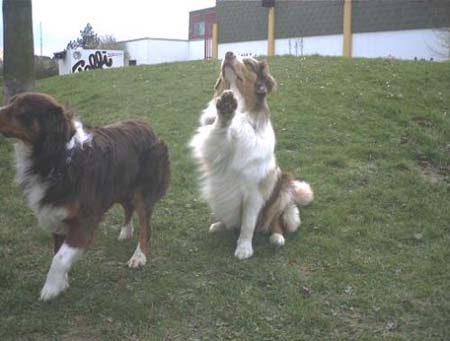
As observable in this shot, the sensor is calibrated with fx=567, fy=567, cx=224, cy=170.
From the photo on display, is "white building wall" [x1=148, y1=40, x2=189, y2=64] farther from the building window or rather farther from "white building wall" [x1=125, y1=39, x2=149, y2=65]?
the building window

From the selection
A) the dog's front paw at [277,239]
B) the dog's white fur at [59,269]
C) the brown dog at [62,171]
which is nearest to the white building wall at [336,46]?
the dog's front paw at [277,239]

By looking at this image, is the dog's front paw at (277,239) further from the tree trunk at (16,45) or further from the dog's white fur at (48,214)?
the tree trunk at (16,45)

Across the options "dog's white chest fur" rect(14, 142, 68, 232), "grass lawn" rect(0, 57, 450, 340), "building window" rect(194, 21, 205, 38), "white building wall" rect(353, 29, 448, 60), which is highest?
"building window" rect(194, 21, 205, 38)

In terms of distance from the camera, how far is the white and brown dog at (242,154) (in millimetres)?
5750

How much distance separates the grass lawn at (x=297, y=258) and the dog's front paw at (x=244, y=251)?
9 cm

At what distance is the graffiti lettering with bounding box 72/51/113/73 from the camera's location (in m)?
22.3

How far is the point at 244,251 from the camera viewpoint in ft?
19.0

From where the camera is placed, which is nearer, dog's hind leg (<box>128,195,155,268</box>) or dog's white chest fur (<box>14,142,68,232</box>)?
dog's white chest fur (<box>14,142,68,232</box>)

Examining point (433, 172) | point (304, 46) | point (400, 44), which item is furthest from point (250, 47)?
point (433, 172)

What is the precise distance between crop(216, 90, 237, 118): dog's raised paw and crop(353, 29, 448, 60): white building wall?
20.4 metres

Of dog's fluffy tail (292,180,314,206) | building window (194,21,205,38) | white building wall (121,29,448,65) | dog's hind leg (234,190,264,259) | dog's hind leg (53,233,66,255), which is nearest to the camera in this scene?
dog's hind leg (53,233,66,255)

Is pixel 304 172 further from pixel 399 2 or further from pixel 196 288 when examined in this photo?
pixel 399 2

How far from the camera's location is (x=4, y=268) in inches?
205

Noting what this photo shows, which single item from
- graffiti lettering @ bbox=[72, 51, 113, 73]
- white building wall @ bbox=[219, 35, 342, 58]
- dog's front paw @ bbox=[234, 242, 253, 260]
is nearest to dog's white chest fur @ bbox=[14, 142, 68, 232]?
dog's front paw @ bbox=[234, 242, 253, 260]
